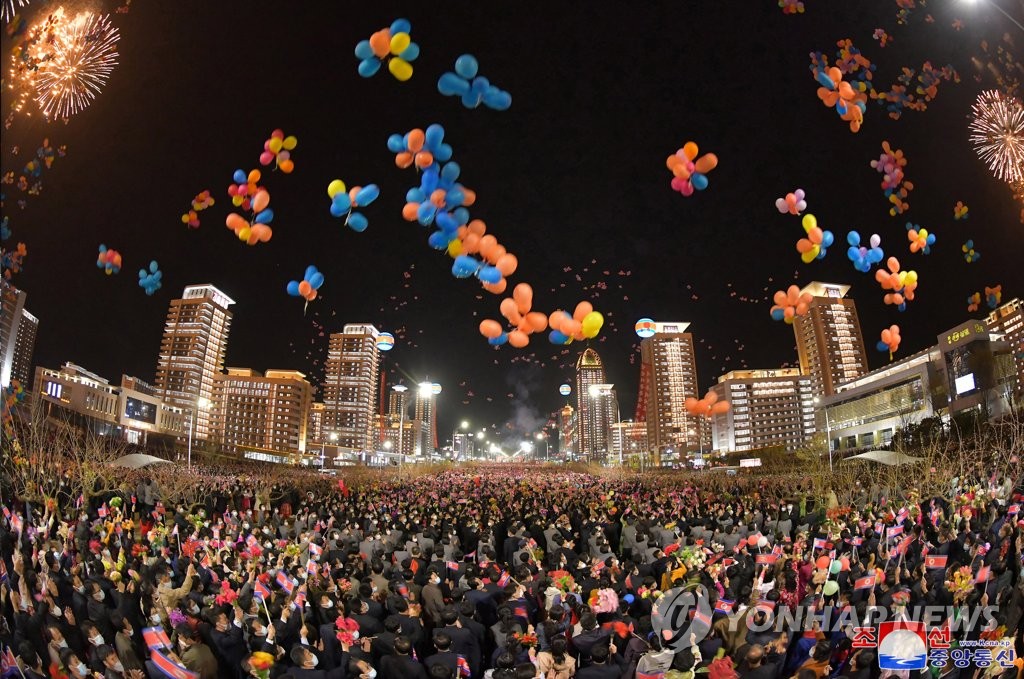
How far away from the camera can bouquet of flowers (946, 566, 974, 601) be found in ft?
20.1

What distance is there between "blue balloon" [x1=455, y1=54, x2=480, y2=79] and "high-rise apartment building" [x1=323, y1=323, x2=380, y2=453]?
112564 millimetres

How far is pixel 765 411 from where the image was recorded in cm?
11438

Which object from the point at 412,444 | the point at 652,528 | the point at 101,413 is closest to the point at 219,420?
the point at 101,413

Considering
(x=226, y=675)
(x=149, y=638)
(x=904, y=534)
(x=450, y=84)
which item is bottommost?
(x=226, y=675)

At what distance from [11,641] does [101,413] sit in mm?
64952

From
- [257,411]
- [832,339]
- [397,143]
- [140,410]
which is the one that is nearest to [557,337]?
[397,143]

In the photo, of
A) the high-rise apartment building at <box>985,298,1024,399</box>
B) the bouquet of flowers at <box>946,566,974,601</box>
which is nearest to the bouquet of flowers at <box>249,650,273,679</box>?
the bouquet of flowers at <box>946,566,974,601</box>

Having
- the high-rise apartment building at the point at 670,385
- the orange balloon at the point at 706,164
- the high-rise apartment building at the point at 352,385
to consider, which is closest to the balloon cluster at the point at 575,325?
the orange balloon at the point at 706,164

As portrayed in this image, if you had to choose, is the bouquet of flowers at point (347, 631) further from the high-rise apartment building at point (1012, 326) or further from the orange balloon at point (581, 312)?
the high-rise apartment building at point (1012, 326)

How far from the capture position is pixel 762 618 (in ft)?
17.9

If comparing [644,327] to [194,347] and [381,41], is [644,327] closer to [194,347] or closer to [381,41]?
[381,41]

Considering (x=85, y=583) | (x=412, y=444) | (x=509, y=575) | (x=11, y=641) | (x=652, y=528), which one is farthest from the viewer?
(x=412, y=444)

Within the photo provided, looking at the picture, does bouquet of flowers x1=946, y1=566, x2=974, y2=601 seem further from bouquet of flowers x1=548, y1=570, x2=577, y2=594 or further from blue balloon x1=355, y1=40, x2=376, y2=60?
blue balloon x1=355, y1=40, x2=376, y2=60

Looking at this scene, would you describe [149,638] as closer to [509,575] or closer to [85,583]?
[85,583]
